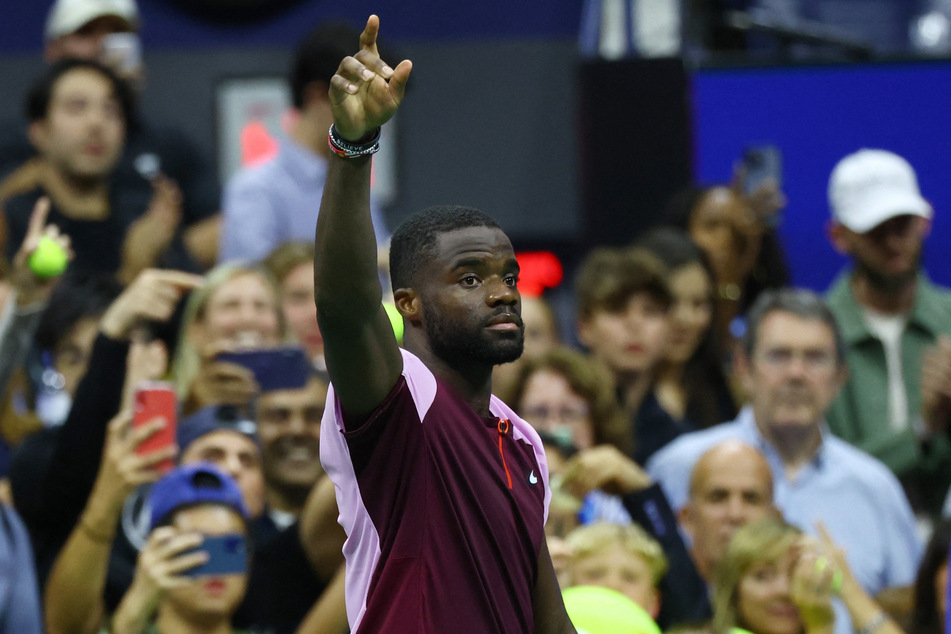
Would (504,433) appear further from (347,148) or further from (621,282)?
(621,282)

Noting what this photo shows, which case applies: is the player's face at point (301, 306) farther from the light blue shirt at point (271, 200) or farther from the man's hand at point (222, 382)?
the man's hand at point (222, 382)

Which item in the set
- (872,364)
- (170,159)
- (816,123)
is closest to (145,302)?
(170,159)

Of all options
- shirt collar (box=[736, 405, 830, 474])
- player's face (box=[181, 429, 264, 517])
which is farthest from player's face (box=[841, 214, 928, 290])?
player's face (box=[181, 429, 264, 517])

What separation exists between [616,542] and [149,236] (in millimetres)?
2232

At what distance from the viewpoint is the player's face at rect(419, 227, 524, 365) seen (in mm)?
2533

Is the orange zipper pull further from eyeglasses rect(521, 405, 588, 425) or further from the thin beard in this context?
the thin beard

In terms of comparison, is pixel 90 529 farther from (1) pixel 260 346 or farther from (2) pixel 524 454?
(2) pixel 524 454

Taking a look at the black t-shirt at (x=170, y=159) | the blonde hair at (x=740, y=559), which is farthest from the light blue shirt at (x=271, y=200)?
the blonde hair at (x=740, y=559)

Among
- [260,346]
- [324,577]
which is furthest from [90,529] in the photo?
[260,346]

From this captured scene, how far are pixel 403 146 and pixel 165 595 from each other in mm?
5522

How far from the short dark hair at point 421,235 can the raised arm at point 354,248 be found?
157mm

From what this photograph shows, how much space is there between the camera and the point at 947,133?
6.63m

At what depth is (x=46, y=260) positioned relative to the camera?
14.9 feet

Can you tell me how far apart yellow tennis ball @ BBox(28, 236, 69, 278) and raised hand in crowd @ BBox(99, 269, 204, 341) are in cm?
24
